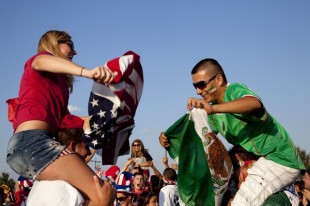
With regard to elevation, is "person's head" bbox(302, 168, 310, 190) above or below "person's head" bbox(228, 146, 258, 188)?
below

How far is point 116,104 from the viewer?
4.10m

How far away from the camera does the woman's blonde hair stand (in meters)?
3.97

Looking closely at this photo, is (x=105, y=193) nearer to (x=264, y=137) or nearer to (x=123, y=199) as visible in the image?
(x=264, y=137)

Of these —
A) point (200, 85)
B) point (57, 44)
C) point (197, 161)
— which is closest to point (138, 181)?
point (197, 161)

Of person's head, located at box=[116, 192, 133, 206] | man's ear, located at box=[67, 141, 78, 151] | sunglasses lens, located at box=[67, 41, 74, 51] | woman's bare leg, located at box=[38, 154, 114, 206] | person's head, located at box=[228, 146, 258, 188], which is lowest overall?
person's head, located at box=[116, 192, 133, 206]

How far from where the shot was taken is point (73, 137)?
13.5ft

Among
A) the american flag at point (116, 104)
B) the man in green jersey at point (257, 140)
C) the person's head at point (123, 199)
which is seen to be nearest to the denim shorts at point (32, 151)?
the american flag at point (116, 104)

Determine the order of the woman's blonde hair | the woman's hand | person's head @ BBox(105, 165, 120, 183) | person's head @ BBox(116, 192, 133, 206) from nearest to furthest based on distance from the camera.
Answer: the woman's hand → the woman's blonde hair → person's head @ BBox(116, 192, 133, 206) → person's head @ BBox(105, 165, 120, 183)

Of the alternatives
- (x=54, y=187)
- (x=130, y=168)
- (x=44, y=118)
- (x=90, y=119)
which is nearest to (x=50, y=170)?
(x=54, y=187)

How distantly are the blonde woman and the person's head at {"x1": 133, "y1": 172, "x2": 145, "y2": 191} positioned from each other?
19.5 feet

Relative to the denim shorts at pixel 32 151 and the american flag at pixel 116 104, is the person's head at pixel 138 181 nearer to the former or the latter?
the american flag at pixel 116 104

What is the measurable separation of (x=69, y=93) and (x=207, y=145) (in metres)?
1.77

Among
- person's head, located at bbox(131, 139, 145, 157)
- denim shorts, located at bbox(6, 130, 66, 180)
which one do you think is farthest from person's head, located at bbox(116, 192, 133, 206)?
denim shorts, located at bbox(6, 130, 66, 180)

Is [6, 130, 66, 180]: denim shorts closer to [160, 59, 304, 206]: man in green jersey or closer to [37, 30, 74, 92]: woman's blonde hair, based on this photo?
[37, 30, 74, 92]: woman's blonde hair
